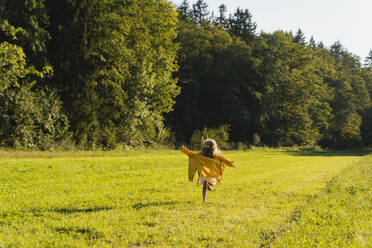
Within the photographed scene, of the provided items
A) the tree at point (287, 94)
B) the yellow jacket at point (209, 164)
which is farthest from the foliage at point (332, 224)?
the tree at point (287, 94)

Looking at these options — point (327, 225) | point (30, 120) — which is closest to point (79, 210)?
point (327, 225)

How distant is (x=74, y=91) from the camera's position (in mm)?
22719

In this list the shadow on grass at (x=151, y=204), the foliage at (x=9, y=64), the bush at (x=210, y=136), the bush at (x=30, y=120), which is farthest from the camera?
the bush at (x=210, y=136)

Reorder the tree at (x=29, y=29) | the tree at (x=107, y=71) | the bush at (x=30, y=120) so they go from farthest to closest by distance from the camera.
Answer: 1. the tree at (x=107, y=71)
2. the tree at (x=29, y=29)
3. the bush at (x=30, y=120)

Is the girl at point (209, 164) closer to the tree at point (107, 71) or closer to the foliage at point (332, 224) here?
the foliage at point (332, 224)

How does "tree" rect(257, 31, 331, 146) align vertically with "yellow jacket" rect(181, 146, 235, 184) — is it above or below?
above

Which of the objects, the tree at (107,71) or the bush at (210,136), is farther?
the bush at (210,136)

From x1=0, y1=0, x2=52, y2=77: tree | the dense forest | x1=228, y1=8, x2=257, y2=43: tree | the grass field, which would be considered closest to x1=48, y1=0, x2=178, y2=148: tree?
the dense forest

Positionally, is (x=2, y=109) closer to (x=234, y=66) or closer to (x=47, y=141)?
(x=47, y=141)

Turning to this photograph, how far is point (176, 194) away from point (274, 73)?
3995 cm

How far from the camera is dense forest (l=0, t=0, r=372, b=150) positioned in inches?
781

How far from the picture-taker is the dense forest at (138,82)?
19.8 m

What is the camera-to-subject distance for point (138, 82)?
1045 inches

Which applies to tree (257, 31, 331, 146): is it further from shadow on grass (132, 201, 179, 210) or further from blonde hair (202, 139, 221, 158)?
shadow on grass (132, 201, 179, 210)
